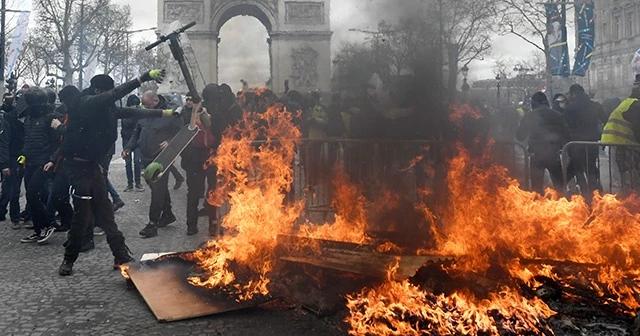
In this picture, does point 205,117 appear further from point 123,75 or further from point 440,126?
point 123,75

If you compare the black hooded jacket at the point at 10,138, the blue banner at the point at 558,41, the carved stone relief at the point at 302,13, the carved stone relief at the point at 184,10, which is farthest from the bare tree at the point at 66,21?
the black hooded jacket at the point at 10,138

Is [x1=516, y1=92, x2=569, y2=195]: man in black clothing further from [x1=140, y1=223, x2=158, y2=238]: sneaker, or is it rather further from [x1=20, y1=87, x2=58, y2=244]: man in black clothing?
[x1=20, y1=87, x2=58, y2=244]: man in black clothing

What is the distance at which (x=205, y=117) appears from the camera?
620 centimetres

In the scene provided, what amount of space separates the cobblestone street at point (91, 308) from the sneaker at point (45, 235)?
16 cm

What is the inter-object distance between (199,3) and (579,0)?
25.2 meters

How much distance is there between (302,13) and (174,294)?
36.9 meters

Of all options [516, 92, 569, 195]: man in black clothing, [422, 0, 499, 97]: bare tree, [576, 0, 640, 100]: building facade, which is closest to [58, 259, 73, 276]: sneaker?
[422, 0, 499, 97]: bare tree

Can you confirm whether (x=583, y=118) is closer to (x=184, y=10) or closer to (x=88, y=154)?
(x=88, y=154)

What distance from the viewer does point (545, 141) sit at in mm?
7930

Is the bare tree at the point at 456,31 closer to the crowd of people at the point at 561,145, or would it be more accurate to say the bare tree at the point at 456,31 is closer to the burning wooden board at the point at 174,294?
the crowd of people at the point at 561,145

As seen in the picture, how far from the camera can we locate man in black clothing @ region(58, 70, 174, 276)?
5.29 meters

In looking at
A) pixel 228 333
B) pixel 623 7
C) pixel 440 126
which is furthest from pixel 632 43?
pixel 228 333

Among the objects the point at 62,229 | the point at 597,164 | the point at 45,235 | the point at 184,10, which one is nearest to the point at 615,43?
the point at 184,10

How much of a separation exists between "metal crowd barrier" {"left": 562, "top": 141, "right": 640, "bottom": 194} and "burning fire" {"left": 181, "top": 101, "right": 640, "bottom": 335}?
0.80m
